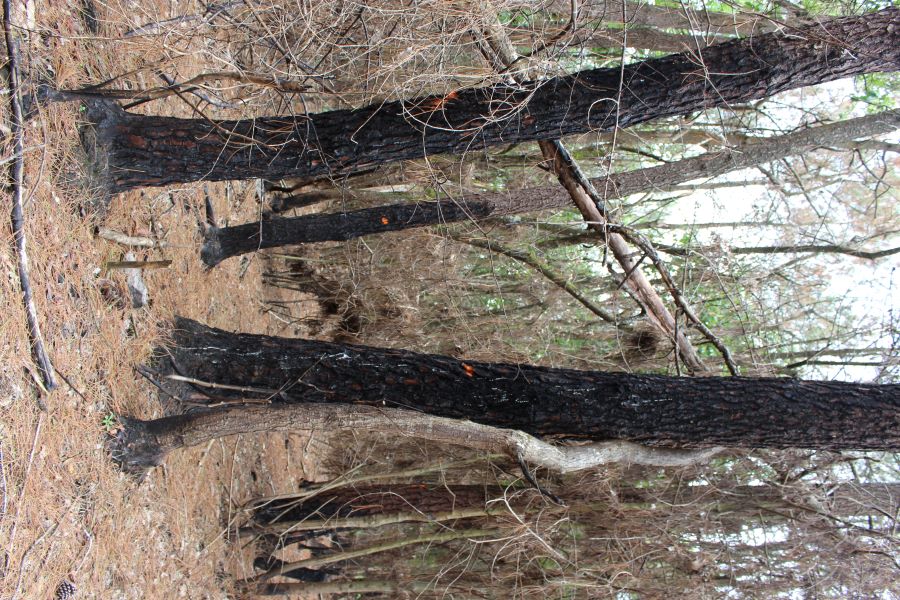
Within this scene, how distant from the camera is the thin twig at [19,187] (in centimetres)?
281

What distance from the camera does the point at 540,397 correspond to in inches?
142

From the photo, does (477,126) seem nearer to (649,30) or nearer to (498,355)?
(498,355)

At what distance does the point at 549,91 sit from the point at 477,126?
0.41 metres

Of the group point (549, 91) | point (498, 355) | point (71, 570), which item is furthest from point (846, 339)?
point (71, 570)

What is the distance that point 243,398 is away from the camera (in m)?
3.67

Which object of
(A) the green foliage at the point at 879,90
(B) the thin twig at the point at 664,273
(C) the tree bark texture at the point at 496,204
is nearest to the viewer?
(B) the thin twig at the point at 664,273

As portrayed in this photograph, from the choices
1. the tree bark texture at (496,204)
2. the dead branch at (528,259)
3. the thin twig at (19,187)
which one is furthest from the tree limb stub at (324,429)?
the dead branch at (528,259)

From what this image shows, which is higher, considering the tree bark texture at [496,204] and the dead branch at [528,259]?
the tree bark texture at [496,204]

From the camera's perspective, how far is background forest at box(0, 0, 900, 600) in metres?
3.13

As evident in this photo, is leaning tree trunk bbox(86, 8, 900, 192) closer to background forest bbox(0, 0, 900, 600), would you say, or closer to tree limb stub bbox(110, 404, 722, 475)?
background forest bbox(0, 0, 900, 600)

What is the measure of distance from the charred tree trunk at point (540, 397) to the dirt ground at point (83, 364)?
0.33 metres

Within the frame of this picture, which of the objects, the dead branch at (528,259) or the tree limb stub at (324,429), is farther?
the dead branch at (528,259)

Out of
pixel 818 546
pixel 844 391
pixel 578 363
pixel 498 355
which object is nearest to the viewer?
pixel 844 391

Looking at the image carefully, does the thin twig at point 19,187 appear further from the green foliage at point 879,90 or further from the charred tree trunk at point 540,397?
the green foliage at point 879,90
